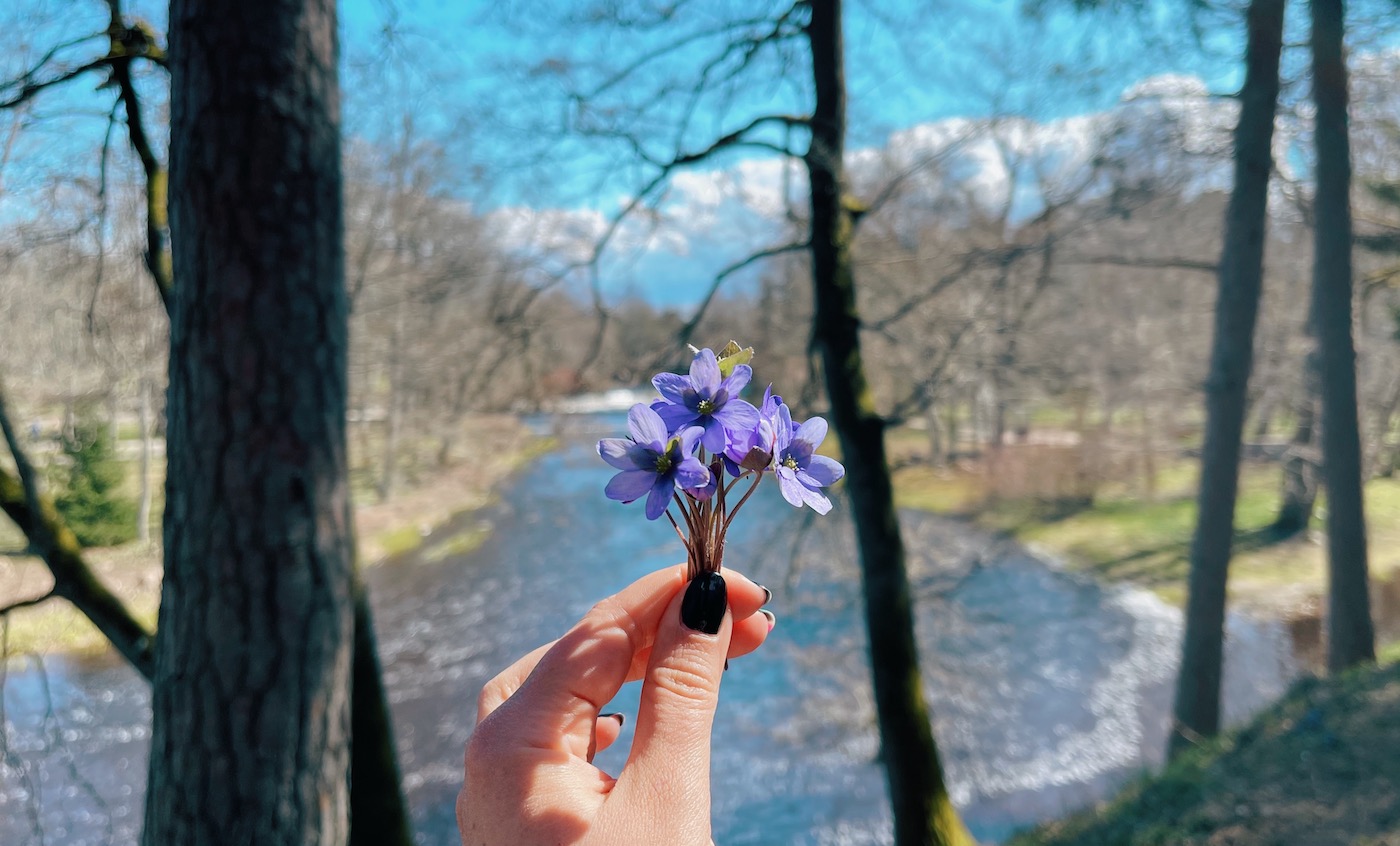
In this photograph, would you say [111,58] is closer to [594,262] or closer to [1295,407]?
[594,262]

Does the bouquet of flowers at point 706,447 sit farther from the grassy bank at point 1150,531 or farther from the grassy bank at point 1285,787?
the grassy bank at point 1150,531

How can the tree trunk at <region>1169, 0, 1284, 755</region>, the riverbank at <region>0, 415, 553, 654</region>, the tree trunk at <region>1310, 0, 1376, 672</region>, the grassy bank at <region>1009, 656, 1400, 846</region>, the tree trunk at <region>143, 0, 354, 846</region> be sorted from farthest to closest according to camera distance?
1. the riverbank at <region>0, 415, 553, 654</region>
2. the tree trunk at <region>1310, 0, 1376, 672</region>
3. the tree trunk at <region>1169, 0, 1284, 755</region>
4. the grassy bank at <region>1009, 656, 1400, 846</region>
5. the tree trunk at <region>143, 0, 354, 846</region>

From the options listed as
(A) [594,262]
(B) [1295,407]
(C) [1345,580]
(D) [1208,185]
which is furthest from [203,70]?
(B) [1295,407]

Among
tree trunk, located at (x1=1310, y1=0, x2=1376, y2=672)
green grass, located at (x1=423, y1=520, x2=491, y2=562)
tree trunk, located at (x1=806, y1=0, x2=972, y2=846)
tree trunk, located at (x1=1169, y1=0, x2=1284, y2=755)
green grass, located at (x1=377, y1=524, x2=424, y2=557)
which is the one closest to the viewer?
tree trunk, located at (x1=806, y1=0, x2=972, y2=846)

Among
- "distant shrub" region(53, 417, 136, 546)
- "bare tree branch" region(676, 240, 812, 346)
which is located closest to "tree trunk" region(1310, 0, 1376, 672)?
"bare tree branch" region(676, 240, 812, 346)

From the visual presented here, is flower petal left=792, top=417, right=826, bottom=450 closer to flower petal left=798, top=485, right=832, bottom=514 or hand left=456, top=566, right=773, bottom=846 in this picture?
flower petal left=798, top=485, right=832, bottom=514

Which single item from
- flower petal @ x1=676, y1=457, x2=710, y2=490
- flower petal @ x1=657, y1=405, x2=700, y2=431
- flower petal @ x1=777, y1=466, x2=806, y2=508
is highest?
flower petal @ x1=657, y1=405, x2=700, y2=431

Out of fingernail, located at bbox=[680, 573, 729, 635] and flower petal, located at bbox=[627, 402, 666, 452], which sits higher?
flower petal, located at bbox=[627, 402, 666, 452]
